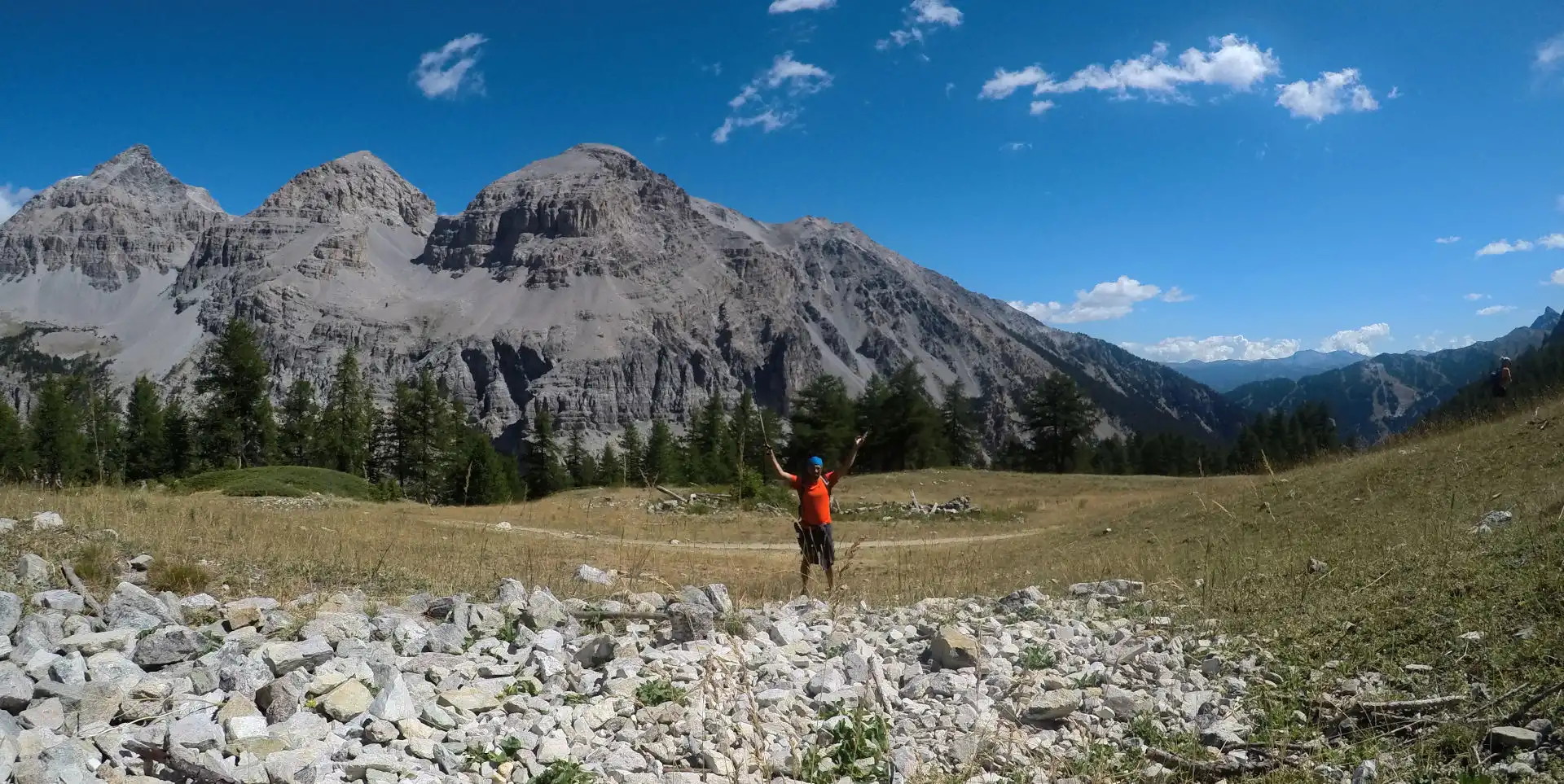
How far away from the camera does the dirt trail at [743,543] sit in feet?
62.7

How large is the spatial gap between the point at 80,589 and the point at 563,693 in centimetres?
486

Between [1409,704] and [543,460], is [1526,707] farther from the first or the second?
[543,460]

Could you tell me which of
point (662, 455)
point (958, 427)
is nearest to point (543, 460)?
point (662, 455)

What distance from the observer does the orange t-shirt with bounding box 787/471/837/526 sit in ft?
36.4

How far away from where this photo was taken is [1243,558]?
392 inches

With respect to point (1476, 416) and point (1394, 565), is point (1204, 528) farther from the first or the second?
point (1476, 416)

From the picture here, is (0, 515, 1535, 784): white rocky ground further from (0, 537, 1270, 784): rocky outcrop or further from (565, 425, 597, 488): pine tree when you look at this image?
(565, 425, 597, 488): pine tree

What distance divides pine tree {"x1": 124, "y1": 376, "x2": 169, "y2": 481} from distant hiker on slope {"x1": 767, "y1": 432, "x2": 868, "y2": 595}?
2521 inches

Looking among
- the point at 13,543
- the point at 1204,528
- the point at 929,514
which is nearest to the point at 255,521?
the point at 13,543

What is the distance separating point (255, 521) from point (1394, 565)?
15.6 m

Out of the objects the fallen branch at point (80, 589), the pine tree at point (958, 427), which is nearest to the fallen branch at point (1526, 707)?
the fallen branch at point (80, 589)

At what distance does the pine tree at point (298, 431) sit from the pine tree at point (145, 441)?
7.81 metres

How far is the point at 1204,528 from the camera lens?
16.4 m

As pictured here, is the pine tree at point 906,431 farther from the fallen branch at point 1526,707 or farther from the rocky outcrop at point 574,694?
the fallen branch at point 1526,707
